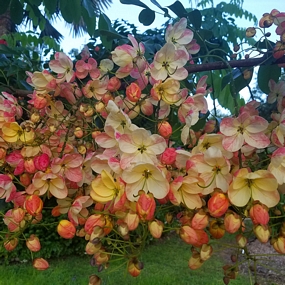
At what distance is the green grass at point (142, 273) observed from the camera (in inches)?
104

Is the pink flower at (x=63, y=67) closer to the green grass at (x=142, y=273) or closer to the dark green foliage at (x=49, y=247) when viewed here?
the green grass at (x=142, y=273)

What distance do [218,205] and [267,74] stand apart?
0.42 meters

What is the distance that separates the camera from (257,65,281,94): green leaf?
0.73 metres

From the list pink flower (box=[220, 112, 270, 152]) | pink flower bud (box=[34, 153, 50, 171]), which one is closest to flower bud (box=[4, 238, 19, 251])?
pink flower bud (box=[34, 153, 50, 171])

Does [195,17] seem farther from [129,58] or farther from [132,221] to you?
[132,221]

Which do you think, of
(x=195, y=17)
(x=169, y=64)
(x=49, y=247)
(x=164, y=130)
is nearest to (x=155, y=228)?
(x=164, y=130)

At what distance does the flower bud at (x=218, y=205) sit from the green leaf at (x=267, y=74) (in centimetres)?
38

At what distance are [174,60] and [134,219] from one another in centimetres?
24

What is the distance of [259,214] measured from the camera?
0.41 metres

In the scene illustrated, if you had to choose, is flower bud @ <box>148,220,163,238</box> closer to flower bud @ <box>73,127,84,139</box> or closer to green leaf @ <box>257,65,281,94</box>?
flower bud @ <box>73,127,84,139</box>

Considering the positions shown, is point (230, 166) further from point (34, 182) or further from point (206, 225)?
point (34, 182)

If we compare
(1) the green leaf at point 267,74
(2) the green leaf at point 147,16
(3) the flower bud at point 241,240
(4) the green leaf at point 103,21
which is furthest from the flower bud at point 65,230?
(4) the green leaf at point 103,21

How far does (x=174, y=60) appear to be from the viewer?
542 mm

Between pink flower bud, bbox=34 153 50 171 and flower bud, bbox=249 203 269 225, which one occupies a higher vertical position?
pink flower bud, bbox=34 153 50 171
